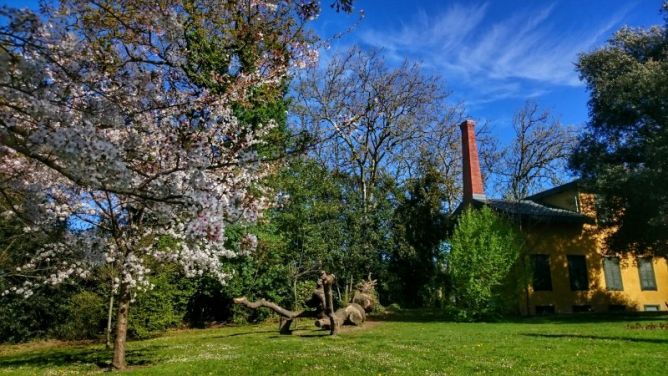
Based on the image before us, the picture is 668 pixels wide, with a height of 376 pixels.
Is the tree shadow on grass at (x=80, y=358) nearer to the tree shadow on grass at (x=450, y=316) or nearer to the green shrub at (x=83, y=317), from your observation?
the green shrub at (x=83, y=317)

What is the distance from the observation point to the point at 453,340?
12734 millimetres

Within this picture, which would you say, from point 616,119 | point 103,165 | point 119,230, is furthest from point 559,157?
point 103,165

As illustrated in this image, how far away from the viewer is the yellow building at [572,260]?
83.5 ft

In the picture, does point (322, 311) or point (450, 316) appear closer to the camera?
point (322, 311)

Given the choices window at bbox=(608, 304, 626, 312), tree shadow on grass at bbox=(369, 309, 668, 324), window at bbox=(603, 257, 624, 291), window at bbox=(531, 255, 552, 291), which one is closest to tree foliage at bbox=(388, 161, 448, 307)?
tree shadow on grass at bbox=(369, 309, 668, 324)

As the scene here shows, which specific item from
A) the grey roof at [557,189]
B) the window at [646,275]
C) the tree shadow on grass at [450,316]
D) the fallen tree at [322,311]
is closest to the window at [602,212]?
the grey roof at [557,189]

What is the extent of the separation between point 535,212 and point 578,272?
173 inches

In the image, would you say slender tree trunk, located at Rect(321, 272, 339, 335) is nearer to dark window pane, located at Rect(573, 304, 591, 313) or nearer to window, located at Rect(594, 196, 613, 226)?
window, located at Rect(594, 196, 613, 226)

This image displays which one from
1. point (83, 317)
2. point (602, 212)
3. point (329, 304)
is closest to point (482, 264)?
point (602, 212)

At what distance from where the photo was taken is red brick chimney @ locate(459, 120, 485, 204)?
2797 centimetres

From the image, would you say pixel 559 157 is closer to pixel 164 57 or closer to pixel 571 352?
pixel 571 352

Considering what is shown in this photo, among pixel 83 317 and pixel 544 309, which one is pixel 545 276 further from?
pixel 83 317

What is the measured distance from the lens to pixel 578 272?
26719 mm

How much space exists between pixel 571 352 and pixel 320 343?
6.11 meters
